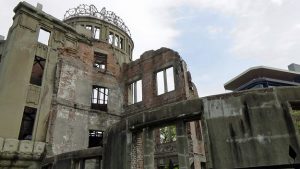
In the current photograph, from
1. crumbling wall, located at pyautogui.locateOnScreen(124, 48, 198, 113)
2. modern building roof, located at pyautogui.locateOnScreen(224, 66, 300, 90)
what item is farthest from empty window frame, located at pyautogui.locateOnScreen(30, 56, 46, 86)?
modern building roof, located at pyautogui.locateOnScreen(224, 66, 300, 90)

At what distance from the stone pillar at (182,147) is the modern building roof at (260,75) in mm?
24819

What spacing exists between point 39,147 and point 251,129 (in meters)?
11.6

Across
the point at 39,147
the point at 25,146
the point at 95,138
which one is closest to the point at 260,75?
the point at 95,138

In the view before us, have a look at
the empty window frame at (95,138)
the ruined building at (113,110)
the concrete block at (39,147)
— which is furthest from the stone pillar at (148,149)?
the empty window frame at (95,138)

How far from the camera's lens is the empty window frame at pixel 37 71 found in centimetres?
1491

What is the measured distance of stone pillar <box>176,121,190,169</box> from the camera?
17.3ft

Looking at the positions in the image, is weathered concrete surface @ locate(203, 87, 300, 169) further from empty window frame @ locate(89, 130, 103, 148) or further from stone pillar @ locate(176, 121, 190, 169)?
empty window frame @ locate(89, 130, 103, 148)

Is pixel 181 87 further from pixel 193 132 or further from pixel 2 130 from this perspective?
pixel 2 130

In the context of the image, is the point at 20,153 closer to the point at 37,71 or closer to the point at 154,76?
the point at 37,71

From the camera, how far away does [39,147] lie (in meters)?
12.8

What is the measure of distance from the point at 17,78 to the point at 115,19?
10.6 metres

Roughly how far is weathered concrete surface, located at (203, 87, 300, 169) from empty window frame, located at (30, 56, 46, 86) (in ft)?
41.7

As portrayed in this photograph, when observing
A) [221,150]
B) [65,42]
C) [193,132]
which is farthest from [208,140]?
[65,42]

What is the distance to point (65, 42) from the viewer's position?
54.0ft
